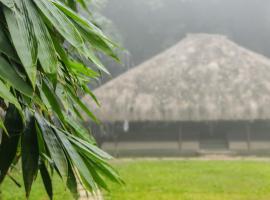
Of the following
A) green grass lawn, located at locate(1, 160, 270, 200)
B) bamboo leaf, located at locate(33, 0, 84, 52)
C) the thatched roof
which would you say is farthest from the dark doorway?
bamboo leaf, located at locate(33, 0, 84, 52)

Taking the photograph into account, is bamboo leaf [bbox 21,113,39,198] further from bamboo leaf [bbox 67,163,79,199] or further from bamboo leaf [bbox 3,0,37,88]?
bamboo leaf [bbox 3,0,37,88]

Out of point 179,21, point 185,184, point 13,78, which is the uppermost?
point 179,21

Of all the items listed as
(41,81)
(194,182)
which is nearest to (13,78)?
(41,81)

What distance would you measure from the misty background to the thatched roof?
8.80 meters

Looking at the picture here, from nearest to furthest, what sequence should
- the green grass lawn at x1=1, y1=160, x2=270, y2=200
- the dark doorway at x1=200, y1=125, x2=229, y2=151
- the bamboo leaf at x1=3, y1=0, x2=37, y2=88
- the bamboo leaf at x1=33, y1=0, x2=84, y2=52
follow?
the bamboo leaf at x1=3, y1=0, x2=37, y2=88 < the bamboo leaf at x1=33, y1=0, x2=84, y2=52 < the green grass lawn at x1=1, y1=160, x2=270, y2=200 < the dark doorway at x1=200, y1=125, x2=229, y2=151

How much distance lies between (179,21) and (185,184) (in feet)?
70.8

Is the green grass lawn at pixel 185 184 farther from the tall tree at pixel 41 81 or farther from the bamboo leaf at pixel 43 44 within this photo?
the bamboo leaf at pixel 43 44

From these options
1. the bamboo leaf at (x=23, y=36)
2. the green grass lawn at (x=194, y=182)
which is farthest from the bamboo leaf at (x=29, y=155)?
the green grass lawn at (x=194, y=182)

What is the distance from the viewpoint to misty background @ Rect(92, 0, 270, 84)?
28125mm

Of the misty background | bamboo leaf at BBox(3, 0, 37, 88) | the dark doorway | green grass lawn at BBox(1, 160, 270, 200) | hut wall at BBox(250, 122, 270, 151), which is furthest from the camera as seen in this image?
the misty background

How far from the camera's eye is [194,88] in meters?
16.9

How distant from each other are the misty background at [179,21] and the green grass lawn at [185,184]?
55.2 feet

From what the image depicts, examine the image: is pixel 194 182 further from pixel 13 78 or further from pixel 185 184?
pixel 13 78

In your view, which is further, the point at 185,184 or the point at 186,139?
the point at 186,139
